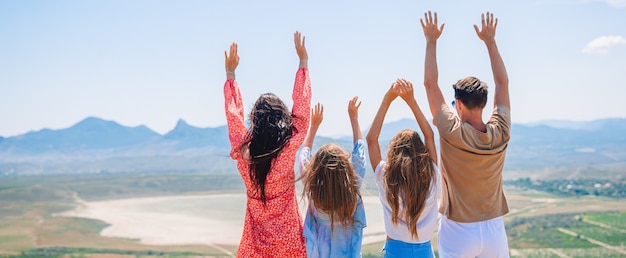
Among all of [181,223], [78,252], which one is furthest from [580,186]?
[78,252]

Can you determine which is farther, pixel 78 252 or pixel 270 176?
pixel 78 252

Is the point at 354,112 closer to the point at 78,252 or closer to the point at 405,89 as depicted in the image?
the point at 405,89

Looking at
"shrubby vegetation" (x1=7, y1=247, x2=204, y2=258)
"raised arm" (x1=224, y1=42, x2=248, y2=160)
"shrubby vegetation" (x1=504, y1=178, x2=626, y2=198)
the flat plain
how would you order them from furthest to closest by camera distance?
"shrubby vegetation" (x1=504, y1=178, x2=626, y2=198)
"shrubby vegetation" (x1=7, y1=247, x2=204, y2=258)
the flat plain
"raised arm" (x1=224, y1=42, x2=248, y2=160)

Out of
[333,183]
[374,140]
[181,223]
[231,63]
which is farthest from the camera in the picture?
[181,223]

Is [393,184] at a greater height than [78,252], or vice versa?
[393,184]

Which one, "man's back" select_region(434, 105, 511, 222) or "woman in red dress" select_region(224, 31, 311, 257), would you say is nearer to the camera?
"man's back" select_region(434, 105, 511, 222)

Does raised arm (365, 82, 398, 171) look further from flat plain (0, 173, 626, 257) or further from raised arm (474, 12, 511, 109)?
flat plain (0, 173, 626, 257)

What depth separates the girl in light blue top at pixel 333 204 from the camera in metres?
3.14

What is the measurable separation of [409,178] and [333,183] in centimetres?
38

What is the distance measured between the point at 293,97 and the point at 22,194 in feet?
317

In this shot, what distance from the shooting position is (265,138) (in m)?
3.18

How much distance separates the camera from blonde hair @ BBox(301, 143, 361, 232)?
3131 millimetres

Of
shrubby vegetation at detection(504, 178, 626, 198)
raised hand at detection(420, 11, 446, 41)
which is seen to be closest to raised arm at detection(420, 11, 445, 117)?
raised hand at detection(420, 11, 446, 41)

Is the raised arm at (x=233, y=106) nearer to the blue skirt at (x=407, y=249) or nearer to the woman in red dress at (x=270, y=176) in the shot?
the woman in red dress at (x=270, y=176)
